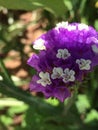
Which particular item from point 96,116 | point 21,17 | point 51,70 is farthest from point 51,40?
point 21,17

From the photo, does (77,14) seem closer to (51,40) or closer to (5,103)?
(5,103)

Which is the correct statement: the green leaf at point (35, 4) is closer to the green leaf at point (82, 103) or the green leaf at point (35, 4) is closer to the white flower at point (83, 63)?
the white flower at point (83, 63)

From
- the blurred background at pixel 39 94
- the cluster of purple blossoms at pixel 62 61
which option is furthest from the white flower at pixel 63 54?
the blurred background at pixel 39 94

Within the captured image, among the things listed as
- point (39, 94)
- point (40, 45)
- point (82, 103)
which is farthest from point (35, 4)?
point (39, 94)

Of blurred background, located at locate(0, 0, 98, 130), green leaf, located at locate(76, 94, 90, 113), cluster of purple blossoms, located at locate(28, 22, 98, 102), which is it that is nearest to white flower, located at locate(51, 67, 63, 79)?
cluster of purple blossoms, located at locate(28, 22, 98, 102)

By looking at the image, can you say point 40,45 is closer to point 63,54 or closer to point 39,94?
point 63,54

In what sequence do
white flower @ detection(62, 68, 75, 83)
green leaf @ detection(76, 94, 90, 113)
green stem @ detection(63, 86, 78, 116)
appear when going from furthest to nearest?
1. green leaf @ detection(76, 94, 90, 113)
2. green stem @ detection(63, 86, 78, 116)
3. white flower @ detection(62, 68, 75, 83)

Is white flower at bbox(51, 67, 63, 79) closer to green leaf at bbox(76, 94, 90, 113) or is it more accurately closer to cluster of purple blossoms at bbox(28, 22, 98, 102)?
cluster of purple blossoms at bbox(28, 22, 98, 102)
